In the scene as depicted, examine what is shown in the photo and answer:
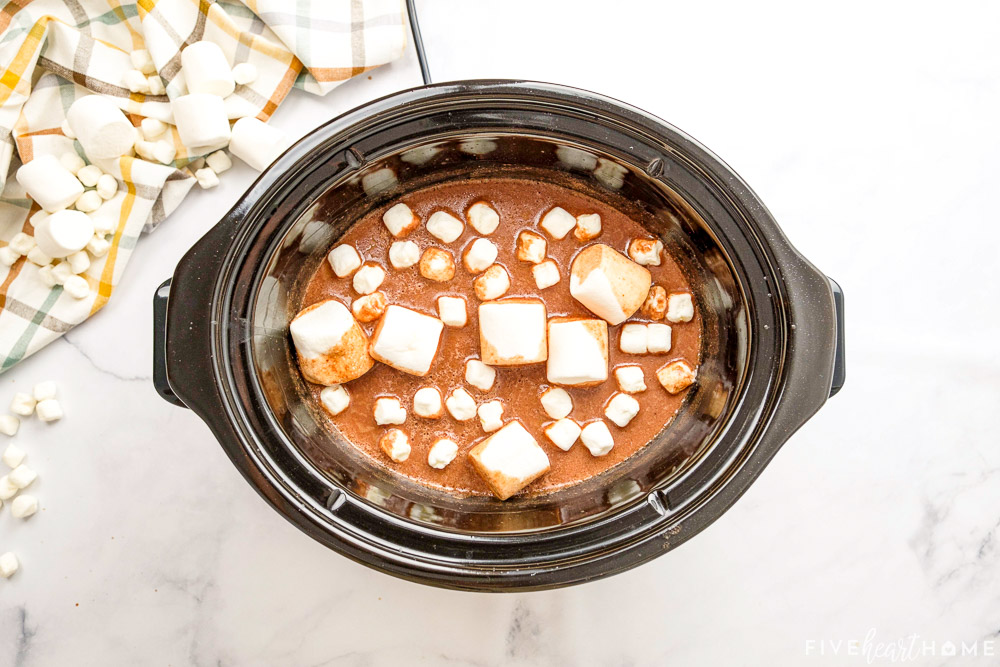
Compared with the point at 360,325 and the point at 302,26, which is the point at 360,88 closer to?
the point at 302,26

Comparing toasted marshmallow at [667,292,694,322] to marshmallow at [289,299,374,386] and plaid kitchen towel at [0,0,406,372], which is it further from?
plaid kitchen towel at [0,0,406,372]

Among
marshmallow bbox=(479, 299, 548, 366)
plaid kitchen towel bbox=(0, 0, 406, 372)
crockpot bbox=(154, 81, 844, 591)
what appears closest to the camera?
crockpot bbox=(154, 81, 844, 591)

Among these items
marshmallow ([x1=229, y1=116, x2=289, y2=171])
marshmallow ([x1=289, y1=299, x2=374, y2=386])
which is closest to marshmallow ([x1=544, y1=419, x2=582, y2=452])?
marshmallow ([x1=289, y1=299, x2=374, y2=386])

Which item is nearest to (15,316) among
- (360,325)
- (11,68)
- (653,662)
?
(11,68)

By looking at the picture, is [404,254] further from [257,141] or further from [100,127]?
[100,127]

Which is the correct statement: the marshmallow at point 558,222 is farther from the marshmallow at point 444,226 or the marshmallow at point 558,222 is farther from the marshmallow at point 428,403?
the marshmallow at point 428,403

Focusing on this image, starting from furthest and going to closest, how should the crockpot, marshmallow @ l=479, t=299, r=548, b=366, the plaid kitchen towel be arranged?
the plaid kitchen towel, marshmallow @ l=479, t=299, r=548, b=366, the crockpot

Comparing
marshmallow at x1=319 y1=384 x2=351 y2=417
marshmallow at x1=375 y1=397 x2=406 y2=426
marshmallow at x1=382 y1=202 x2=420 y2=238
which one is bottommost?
marshmallow at x1=319 y1=384 x2=351 y2=417
